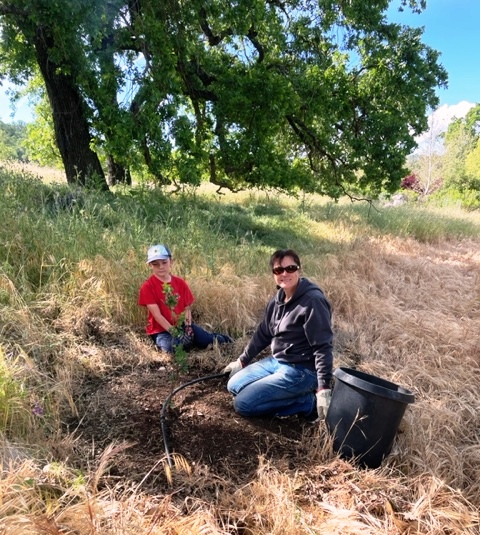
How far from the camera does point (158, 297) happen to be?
3.34 meters

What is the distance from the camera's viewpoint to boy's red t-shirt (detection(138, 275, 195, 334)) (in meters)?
3.30

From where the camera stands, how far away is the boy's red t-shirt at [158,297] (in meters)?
3.30

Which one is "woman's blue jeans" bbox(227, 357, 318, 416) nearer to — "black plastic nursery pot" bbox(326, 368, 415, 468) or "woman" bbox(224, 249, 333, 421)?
"woman" bbox(224, 249, 333, 421)

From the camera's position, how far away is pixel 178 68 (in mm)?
6434

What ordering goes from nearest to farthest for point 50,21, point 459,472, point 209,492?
point 209,492, point 459,472, point 50,21

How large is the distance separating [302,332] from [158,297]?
1346mm

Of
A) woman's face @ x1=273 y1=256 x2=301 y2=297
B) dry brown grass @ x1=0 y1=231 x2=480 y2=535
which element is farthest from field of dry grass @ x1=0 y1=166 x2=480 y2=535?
woman's face @ x1=273 y1=256 x2=301 y2=297

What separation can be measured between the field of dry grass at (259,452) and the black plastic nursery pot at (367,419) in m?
0.08

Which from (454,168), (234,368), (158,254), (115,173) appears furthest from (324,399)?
(454,168)

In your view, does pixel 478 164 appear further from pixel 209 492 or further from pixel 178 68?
pixel 209 492

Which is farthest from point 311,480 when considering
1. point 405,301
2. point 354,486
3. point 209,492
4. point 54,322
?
point 405,301

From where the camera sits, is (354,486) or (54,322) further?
(54,322)

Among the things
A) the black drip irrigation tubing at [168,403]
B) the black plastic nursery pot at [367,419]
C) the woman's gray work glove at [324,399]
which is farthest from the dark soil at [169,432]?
the black plastic nursery pot at [367,419]

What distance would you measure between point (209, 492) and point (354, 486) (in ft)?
2.31
